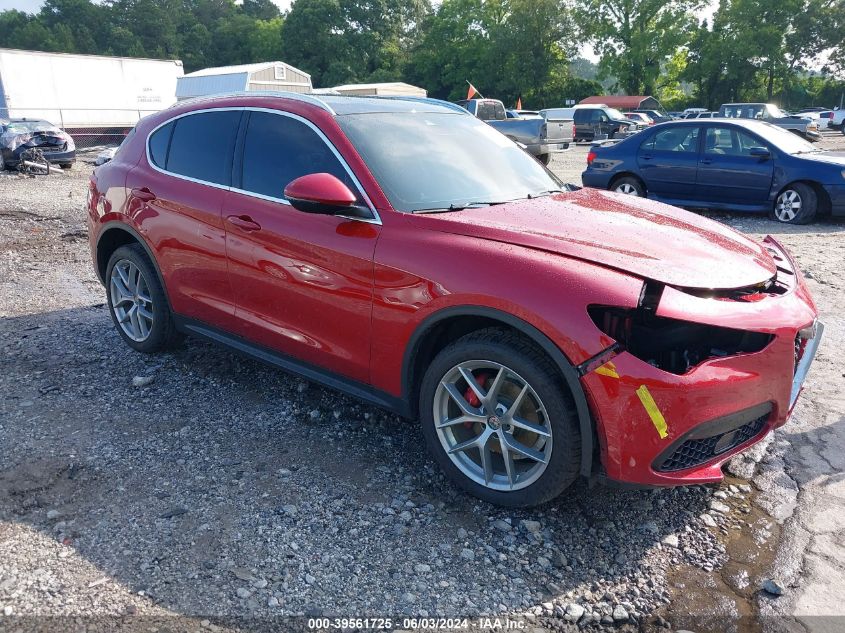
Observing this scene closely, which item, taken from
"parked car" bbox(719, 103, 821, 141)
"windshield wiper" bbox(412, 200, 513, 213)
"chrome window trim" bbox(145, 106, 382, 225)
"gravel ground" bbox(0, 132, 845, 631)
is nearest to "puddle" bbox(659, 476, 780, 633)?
"gravel ground" bbox(0, 132, 845, 631)

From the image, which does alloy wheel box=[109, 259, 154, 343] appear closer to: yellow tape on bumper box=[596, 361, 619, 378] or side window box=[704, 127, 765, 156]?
yellow tape on bumper box=[596, 361, 619, 378]

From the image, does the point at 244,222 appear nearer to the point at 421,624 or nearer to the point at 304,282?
the point at 304,282

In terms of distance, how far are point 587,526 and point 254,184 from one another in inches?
100

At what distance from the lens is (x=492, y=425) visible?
116 inches

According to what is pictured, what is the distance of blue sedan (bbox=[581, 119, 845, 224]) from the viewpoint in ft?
31.3

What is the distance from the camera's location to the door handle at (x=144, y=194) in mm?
4360

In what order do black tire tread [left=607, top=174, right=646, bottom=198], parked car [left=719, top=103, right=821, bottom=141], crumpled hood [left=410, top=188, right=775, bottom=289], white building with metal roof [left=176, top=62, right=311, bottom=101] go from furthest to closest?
white building with metal roof [left=176, top=62, right=311, bottom=101] → parked car [left=719, top=103, right=821, bottom=141] → black tire tread [left=607, top=174, right=646, bottom=198] → crumpled hood [left=410, top=188, right=775, bottom=289]

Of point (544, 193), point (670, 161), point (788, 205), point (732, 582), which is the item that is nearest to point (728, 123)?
point (670, 161)

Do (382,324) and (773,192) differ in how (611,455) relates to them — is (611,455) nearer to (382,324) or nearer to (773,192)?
(382,324)

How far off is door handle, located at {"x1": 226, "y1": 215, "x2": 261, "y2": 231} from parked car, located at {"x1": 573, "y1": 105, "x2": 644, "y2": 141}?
2988cm

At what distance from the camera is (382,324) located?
3.15 meters

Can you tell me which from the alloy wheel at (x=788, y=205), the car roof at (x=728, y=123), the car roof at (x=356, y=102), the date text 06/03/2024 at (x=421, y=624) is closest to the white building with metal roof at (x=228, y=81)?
the car roof at (x=728, y=123)

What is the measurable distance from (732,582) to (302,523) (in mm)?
1797

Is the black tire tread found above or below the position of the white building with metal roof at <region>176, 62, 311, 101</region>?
below
